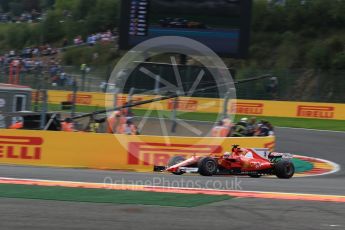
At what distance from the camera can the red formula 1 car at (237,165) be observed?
11688 millimetres

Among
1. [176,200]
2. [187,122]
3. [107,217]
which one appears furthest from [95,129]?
[107,217]

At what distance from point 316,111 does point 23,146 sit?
606 inches

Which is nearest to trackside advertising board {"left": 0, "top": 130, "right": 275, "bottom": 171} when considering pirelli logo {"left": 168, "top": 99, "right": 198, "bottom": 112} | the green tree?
pirelli logo {"left": 168, "top": 99, "right": 198, "bottom": 112}

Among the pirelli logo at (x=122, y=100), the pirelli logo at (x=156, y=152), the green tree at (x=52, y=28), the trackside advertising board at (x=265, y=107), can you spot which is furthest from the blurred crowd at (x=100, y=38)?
the pirelli logo at (x=156, y=152)

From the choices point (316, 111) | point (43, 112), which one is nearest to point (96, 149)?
point (43, 112)

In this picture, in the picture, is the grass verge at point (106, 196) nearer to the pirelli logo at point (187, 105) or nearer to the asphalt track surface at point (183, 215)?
the asphalt track surface at point (183, 215)

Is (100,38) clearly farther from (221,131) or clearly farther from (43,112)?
(221,131)

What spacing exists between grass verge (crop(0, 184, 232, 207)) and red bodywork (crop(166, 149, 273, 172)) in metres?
3.07

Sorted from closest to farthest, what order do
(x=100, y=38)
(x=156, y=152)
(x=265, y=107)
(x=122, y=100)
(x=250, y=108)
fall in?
1. (x=156, y=152)
2. (x=122, y=100)
3. (x=265, y=107)
4. (x=250, y=108)
5. (x=100, y=38)

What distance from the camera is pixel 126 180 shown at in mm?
10430

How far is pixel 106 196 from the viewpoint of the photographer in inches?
332

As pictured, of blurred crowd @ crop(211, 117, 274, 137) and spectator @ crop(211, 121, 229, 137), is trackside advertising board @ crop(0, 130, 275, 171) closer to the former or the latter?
spectator @ crop(211, 121, 229, 137)

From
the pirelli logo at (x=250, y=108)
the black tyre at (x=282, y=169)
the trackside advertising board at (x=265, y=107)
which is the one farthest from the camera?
the pirelli logo at (x=250, y=108)

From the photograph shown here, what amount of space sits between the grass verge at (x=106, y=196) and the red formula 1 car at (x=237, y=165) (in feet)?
9.65
